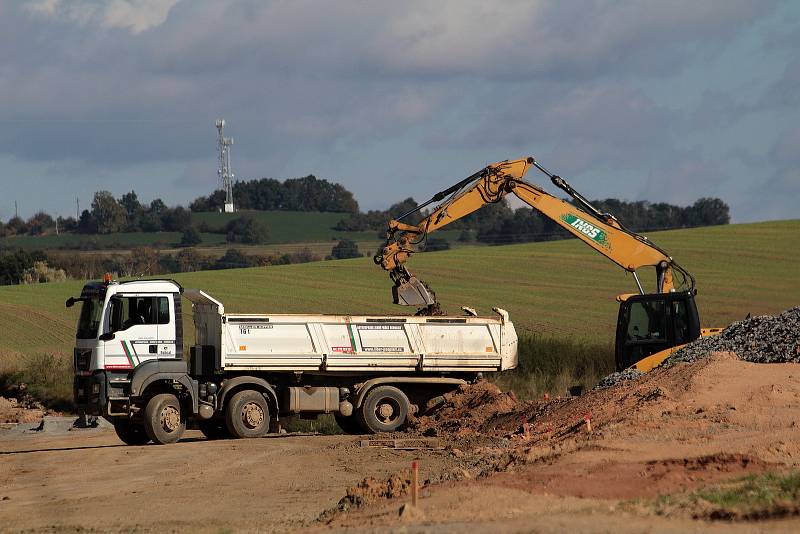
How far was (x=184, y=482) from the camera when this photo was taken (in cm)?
1808

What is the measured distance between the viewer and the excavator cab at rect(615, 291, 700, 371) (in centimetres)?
2497

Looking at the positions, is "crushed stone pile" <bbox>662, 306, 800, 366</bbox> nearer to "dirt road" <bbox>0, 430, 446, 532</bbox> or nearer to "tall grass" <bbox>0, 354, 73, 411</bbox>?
"dirt road" <bbox>0, 430, 446, 532</bbox>

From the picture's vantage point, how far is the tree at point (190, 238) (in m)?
101

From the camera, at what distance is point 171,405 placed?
23.5 meters

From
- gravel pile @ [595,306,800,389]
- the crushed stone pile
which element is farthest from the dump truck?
the crushed stone pile

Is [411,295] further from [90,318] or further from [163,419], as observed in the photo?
[90,318]

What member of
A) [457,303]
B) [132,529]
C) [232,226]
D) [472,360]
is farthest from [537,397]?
[232,226]

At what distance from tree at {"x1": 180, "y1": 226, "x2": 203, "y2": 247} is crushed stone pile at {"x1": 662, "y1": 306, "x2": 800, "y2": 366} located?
7906 cm

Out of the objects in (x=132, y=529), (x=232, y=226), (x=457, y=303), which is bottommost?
(x=132, y=529)

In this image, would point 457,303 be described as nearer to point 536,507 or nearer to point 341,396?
point 341,396

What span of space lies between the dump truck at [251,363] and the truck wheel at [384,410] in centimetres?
2

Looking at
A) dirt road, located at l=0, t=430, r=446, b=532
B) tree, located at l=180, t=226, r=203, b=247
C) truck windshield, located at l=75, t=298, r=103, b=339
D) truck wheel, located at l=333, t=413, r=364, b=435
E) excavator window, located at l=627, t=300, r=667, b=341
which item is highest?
tree, located at l=180, t=226, r=203, b=247

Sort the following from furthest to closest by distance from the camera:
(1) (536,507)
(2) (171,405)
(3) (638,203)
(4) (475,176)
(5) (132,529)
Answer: (3) (638,203), (4) (475,176), (2) (171,405), (5) (132,529), (1) (536,507)

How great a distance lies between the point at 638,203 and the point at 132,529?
110 metres
